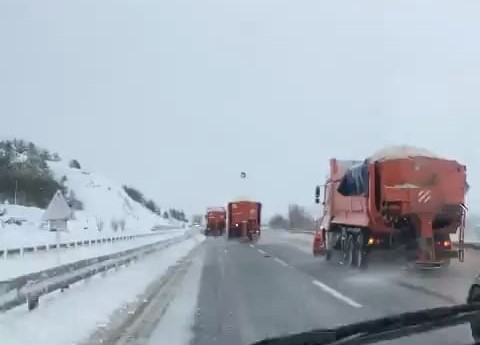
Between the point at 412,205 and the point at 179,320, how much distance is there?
409 inches

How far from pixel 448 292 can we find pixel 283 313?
14.6 ft

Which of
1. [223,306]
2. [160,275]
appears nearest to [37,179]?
[160,275]

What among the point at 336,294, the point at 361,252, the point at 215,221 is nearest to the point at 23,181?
the point at 215,221

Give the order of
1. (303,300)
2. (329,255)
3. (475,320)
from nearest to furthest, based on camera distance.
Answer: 1. (475,320)
2. (303,300)
3. (329,255)

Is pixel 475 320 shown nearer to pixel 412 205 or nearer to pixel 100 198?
pixel 412 205

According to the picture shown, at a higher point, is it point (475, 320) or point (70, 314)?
point (475, 320)

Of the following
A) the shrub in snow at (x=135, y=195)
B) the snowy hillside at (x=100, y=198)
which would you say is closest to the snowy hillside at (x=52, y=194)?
the snowy hillside at (x=100, y=198)

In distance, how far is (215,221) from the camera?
78.5m

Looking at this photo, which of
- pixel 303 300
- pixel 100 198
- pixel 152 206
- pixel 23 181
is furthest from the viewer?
pixel 152 206

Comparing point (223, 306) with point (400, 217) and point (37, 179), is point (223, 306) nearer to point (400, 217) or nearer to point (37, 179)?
point (400, 217)

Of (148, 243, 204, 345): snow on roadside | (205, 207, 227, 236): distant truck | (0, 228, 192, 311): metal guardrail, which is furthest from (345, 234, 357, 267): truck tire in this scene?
(205, 207, 227, 236): distant truck

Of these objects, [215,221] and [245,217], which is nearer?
[245,217]

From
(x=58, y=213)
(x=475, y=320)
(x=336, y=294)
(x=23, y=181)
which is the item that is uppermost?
(x=23, y=181)

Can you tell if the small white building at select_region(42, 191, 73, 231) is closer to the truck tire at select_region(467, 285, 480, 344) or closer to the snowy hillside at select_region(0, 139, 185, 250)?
the truck tire at select_region(467, 285, 480, 344)
